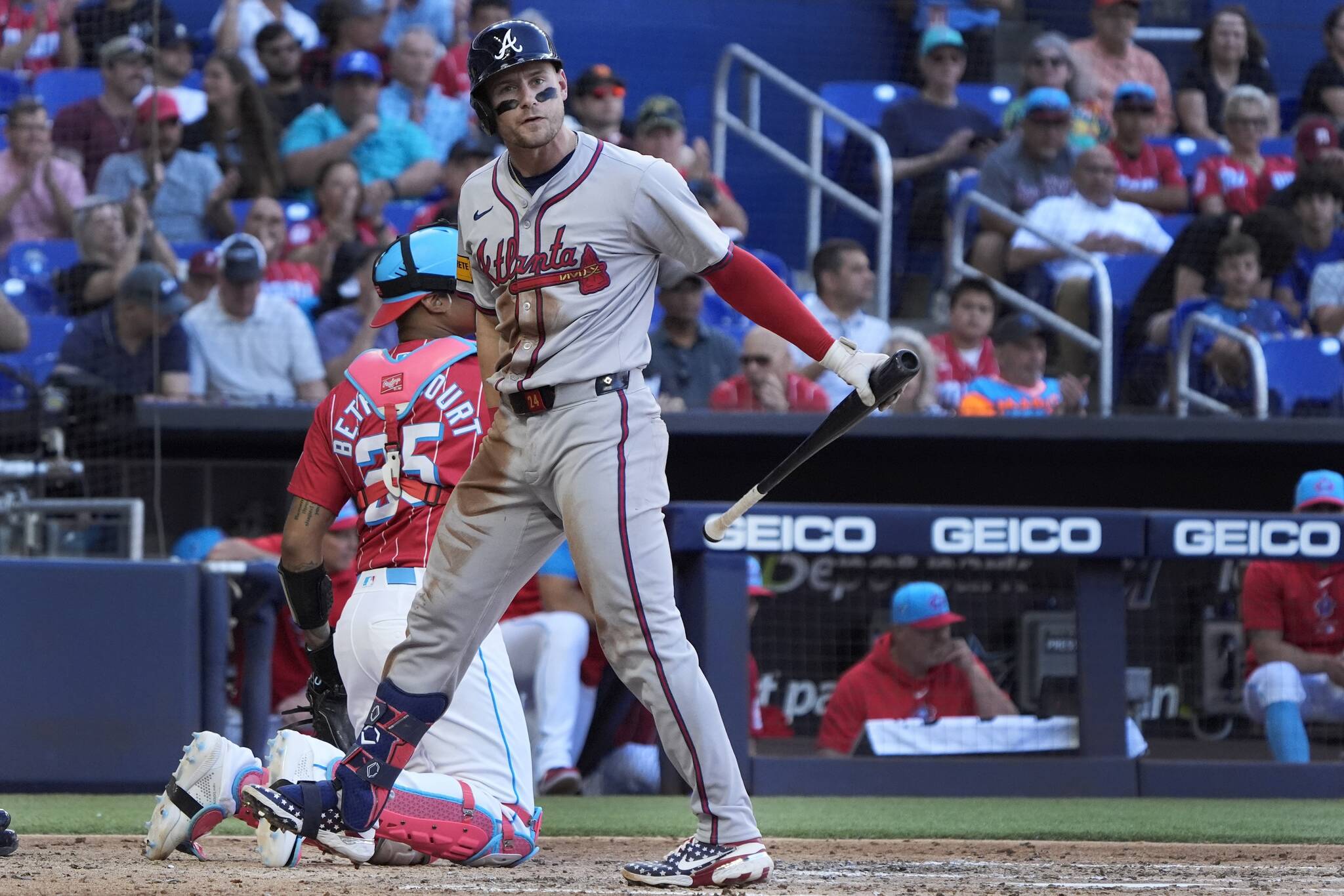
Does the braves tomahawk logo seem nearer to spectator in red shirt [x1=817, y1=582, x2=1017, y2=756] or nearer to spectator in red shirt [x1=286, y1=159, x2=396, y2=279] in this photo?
spectator in red shirt [x1=817, y1=582, x2=1017, y2=756]

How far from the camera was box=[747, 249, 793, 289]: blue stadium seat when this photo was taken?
8516mm

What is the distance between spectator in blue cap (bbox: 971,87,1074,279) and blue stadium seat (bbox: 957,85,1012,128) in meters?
0.75

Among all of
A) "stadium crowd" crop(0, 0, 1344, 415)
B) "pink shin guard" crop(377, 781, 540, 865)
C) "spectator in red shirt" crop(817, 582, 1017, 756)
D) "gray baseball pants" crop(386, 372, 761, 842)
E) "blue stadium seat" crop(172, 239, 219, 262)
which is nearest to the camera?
"gray baseball pants" crop(386, 372, 761, 842)

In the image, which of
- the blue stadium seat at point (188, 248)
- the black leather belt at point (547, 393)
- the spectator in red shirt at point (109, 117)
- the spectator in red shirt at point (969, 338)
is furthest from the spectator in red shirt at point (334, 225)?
the black leather belt at point (547, 393)

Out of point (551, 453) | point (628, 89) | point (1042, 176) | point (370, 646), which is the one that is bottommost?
point (370, 646)

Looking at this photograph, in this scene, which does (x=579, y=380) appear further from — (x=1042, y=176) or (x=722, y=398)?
(x=1042, y=176)

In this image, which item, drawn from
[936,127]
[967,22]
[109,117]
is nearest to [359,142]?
[109,117]

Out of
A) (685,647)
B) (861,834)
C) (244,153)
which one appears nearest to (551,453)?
(685,647)

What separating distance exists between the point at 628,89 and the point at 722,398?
3.13 m

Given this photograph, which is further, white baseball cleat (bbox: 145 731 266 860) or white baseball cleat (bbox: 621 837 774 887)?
white baseball cleat (bbox: 145 731 266 860)

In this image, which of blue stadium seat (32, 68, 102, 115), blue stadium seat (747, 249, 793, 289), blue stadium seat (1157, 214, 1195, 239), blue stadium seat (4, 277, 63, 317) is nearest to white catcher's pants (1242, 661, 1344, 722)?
blue stadium seat (747, 249, 793, 289)

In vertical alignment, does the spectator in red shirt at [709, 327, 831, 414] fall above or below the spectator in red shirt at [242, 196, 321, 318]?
below

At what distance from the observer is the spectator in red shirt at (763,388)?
297 inches

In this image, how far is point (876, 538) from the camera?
578 cm
